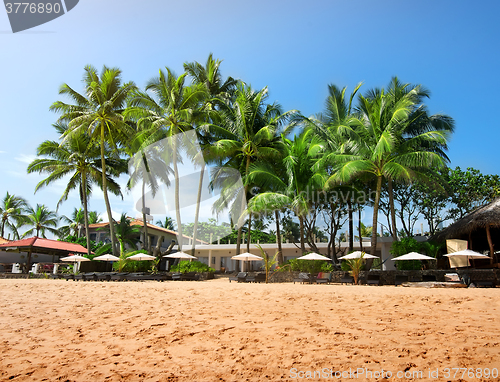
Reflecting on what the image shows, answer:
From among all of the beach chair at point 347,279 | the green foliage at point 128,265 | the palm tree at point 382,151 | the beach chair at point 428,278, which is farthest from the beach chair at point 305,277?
the green foliage at point 128,265

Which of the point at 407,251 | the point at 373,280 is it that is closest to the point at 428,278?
the point at 407,251

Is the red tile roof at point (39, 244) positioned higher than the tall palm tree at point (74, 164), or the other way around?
the tall palm tree at point (74, 164)

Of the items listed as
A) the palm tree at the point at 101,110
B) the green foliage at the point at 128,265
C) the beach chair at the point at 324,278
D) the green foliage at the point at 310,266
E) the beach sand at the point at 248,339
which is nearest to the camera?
the beach sand at the point at 248,339

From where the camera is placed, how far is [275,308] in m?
7.29

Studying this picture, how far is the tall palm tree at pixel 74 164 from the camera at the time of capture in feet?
77.5

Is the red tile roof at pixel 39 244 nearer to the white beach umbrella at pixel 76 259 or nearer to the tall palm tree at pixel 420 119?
the white beach umbrella at pixel 76 259

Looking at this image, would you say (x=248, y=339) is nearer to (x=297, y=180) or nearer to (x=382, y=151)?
(x=382, y=151)

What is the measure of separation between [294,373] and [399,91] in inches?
675

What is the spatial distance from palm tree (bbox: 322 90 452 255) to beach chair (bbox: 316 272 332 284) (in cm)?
246

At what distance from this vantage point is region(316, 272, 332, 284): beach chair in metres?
14.2

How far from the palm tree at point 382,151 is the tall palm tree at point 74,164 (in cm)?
1612

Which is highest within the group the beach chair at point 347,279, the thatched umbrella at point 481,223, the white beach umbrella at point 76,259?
the thatched umbrella at point 481,223

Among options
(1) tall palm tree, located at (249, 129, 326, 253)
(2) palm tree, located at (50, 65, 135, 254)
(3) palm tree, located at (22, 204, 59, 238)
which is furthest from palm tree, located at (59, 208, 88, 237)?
(1) tall palm tree, located at (249, 129, 326, 253)

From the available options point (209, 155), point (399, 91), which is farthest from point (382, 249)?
point (209, 155)
